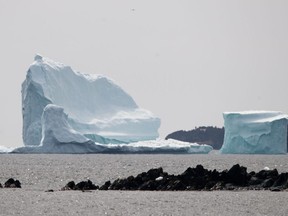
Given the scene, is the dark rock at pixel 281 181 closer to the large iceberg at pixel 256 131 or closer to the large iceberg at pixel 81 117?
the large iceberg at pixel 81 117

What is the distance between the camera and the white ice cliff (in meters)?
60.0

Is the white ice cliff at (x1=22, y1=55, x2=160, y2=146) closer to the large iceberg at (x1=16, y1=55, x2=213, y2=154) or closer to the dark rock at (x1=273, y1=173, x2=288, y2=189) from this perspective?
the large iceberg at (x1=16, y1=55, x2=213, y2=154)

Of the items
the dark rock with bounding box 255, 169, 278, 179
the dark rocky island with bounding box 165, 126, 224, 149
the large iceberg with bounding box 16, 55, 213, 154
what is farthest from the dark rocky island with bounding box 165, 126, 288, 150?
the dark rock with bounding box 255, 169, 278, 179

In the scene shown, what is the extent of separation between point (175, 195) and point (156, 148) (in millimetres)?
42914

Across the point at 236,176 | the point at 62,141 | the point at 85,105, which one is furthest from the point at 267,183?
the point at 85,105

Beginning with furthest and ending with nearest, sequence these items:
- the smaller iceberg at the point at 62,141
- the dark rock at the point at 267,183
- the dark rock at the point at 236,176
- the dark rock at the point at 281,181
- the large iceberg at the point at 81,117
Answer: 1. the large iceberg at the point at 81,117
2. the smaller iceberg at the point at 62,141
3. the dark rock at the point at 236,176
4. the dark rock at the point at 267,183
5. the dark rock at the point at 281,181

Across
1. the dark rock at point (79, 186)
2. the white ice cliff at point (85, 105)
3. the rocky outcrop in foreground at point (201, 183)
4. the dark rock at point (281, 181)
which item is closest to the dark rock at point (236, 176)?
the rocky outcrop in foreground at point (201, 183)

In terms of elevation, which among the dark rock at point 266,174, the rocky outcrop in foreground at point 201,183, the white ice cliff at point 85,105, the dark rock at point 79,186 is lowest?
the dark rock at point 79,186

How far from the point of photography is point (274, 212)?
59.3 feet

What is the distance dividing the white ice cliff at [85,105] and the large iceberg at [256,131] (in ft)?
34.8

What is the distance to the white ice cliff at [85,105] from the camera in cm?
5997

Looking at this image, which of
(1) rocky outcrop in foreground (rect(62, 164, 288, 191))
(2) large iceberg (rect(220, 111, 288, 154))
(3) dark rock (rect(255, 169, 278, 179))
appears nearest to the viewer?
(1) rocky outcrop in foreground (rect(62, 164, 288, 191))

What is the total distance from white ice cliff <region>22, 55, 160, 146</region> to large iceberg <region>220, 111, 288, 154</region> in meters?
10.6

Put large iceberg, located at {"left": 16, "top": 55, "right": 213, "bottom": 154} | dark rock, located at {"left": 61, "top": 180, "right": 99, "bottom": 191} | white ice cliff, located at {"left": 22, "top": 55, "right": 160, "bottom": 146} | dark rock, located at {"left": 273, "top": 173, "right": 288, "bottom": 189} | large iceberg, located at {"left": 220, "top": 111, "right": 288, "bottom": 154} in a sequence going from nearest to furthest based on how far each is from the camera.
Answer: dark rock, located at {"left": 61, "top": 180, "right": 99, "bottom": 191}, dark rock, located at {"left": 273, "top": 173, "right": 288, "bottom": 189}, large iceberg, located at {"left": 16, "top": 55, "right": 213, "bottom": 154}, large iceberg, located at {"left": 220, "top": 111, "right": 288, "bottom": 154}, white ice cliff, located at {"left": 22, "top": 55, "right": 160, "bottom": 146}
